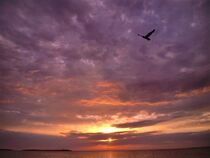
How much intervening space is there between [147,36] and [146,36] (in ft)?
0.45

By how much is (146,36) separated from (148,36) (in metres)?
0.28

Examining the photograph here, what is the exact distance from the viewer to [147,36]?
2745cm

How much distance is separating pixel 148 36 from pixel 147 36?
0.48 ft

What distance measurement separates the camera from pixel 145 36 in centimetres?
2744

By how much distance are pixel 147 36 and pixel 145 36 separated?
11.1 inches

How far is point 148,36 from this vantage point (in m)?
27.4

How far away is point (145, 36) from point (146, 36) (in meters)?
0.15

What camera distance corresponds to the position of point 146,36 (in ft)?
90.1
